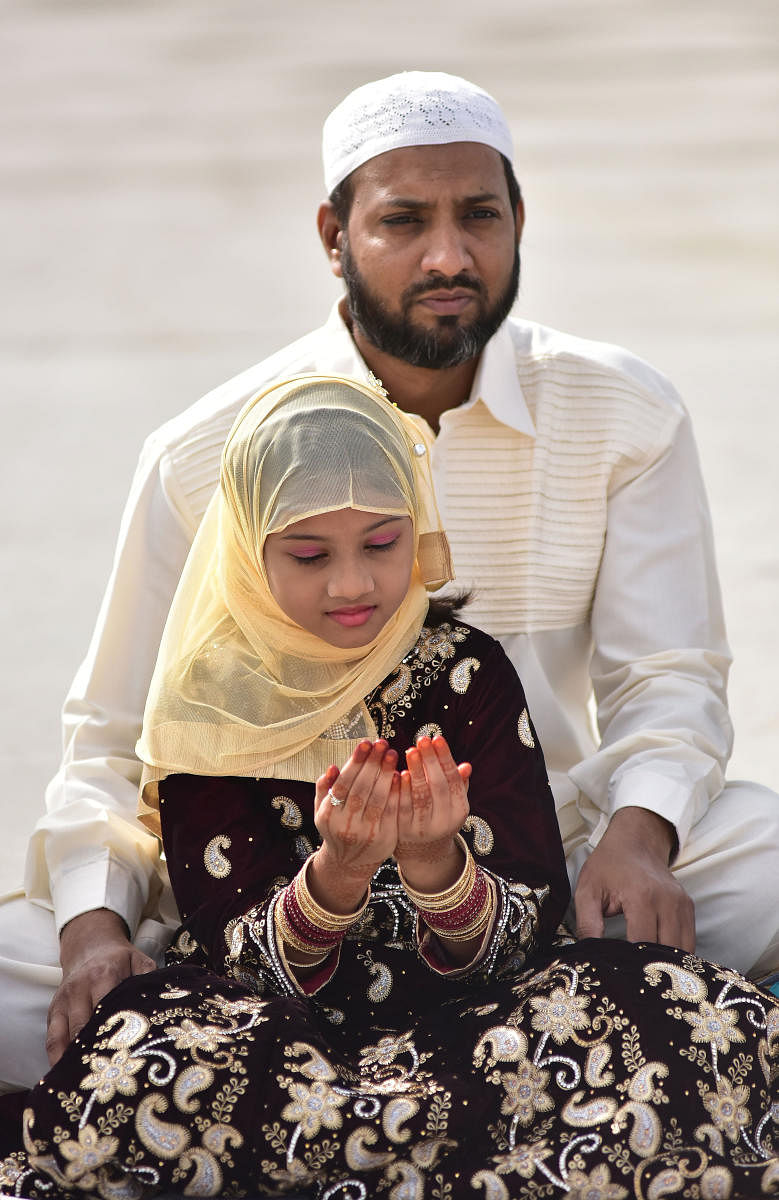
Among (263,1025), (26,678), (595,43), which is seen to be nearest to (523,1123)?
(263,1025)

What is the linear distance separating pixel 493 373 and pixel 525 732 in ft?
2.61

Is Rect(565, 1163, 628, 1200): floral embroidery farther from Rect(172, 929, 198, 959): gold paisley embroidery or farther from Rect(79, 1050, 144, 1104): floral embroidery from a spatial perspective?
Rect(172, 929, 198, 959): gold paisley embroidery

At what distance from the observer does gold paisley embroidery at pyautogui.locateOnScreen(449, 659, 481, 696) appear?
97.2 inches

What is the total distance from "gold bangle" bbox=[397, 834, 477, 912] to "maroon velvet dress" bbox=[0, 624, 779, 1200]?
3.3 inches

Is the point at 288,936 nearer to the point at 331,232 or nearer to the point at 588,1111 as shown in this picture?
the point at 588,1111

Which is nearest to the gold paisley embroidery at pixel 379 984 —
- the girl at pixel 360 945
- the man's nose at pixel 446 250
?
the girl at pixel 360 945

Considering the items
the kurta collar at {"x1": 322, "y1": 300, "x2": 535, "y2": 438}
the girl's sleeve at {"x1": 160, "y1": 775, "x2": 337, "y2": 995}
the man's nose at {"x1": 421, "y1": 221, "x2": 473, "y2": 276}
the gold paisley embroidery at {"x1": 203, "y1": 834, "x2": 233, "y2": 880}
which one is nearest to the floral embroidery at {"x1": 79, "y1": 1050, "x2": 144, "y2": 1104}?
the girl's sleeve at {"x1": 160, "y1": 775, "x2": 337, "y2": 995}

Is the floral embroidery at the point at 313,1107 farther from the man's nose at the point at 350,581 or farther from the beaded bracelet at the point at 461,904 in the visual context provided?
the man's nose at the point at 350,581

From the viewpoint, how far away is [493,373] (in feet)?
9.78

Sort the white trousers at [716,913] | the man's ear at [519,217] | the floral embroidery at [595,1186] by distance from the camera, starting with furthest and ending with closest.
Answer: the man's ear at [519,217] < the white trousers at [716,913] < the floral embroidery at [595,1186]

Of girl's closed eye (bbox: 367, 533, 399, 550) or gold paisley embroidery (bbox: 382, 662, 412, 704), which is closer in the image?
girl's closed eye (bbox: 367, 533, 399, 550)

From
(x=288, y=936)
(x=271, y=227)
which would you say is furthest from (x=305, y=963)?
(x=271, y=227)

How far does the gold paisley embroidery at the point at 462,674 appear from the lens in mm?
2469

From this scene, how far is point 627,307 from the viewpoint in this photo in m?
8.73
